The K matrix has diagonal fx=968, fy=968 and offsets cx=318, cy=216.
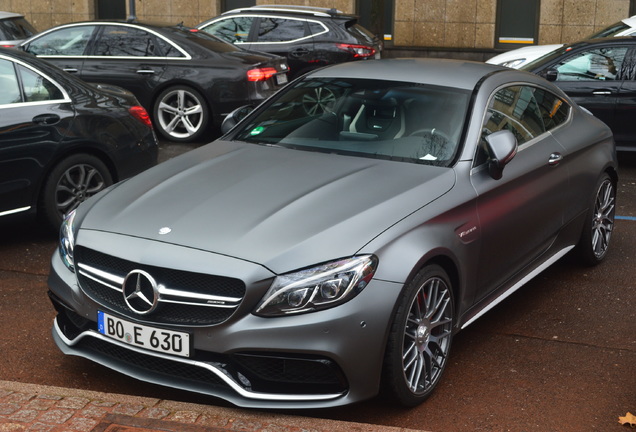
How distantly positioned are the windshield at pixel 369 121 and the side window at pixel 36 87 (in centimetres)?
212

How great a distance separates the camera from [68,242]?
Answer: 5000 millimetres

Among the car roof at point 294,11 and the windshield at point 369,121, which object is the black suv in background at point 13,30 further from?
the windshield at point 369,121

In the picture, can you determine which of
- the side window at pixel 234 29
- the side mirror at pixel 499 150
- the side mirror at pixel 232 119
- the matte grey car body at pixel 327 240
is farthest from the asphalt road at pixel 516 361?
the side window at pixel 234 29

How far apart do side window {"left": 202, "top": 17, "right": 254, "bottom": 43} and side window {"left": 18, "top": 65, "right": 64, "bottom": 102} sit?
836 cm

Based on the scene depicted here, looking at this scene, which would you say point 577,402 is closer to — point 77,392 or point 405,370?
A: point 405,370

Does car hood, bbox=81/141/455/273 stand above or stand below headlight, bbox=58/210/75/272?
above

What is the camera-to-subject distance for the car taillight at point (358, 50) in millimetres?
15544

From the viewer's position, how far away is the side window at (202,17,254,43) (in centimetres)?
1583

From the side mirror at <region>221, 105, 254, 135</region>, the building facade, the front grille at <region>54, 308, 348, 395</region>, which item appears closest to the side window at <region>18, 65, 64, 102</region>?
the side mirror at <region>221, 105, 254, 135</region>

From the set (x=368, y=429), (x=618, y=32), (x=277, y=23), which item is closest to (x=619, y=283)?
(x=368, y=429)

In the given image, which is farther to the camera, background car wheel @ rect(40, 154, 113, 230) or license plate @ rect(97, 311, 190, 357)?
background car wheel @ rect(40, 154, 113, 230)

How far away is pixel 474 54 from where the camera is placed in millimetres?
22453

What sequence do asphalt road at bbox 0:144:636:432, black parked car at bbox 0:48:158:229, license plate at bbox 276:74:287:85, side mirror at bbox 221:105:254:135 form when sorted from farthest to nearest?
license plate at bbox 276:74:287:85 < black parked car at bbox 0:48:158:229 < side mirror at bbox 221:105:254:135 < asphalt road at bbox 0:144:636:432

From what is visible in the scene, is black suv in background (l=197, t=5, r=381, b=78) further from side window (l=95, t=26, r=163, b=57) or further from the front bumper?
the front bumper
